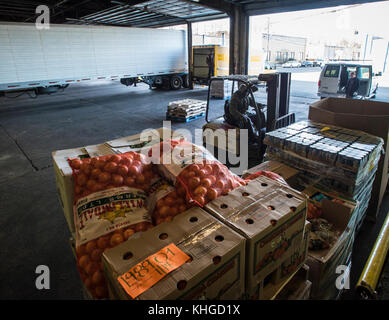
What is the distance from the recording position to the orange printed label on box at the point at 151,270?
42.6 inches

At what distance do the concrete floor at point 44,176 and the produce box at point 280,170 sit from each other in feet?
3.84

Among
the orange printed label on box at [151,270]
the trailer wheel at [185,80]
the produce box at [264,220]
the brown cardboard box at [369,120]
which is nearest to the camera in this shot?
the orange printed label on box at [151,270]

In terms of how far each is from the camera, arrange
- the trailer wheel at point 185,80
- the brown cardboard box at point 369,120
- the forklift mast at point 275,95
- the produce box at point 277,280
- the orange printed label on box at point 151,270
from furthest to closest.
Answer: the trailer wheel at point 185,80
the forklift mast at point 275,95
the brown cardboard box at point 369,120
the produce box at point 277,280
the orange printed label on box at point 151,270

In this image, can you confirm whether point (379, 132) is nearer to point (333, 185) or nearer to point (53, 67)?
point (333, 185)

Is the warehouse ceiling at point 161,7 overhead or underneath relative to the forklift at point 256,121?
overhead

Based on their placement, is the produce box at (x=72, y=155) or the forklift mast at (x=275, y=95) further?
the forklift mast at (x=275, y=95)

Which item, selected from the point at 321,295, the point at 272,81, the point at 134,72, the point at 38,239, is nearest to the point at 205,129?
the point at 272,81

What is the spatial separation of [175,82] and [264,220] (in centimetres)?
1769

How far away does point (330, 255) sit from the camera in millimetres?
2186

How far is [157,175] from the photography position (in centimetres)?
205

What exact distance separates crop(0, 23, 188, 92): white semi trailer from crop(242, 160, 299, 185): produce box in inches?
523

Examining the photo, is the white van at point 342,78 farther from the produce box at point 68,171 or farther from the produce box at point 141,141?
the produce box at point 68,171

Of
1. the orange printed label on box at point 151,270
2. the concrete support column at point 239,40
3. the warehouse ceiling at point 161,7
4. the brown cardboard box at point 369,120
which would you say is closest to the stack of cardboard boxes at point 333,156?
the brown cardboard box at point 369,120

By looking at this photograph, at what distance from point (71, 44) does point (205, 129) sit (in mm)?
11480
